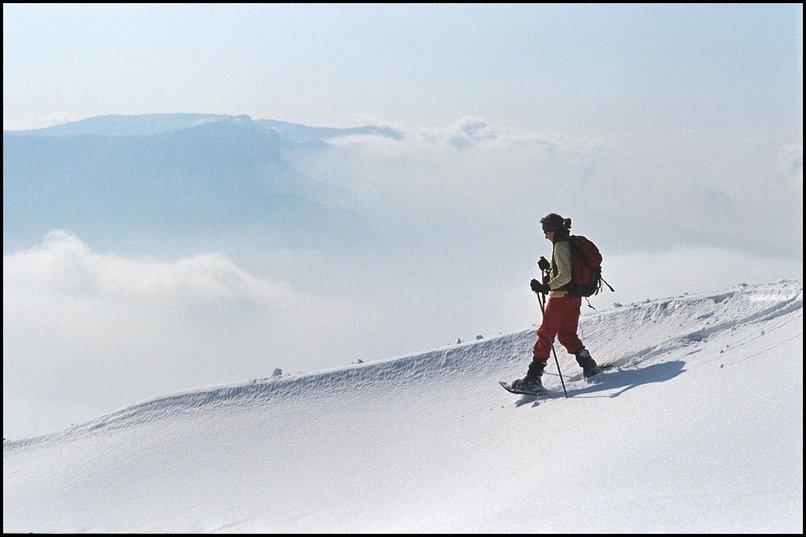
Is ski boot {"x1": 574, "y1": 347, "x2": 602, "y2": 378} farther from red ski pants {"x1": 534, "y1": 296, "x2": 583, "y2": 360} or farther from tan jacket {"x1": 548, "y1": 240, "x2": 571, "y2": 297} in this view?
tan jacket {"x1": 548, "y1": 240, "x2": 571, "y2": 297}

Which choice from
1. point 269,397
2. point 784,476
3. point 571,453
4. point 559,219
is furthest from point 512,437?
point 269,397

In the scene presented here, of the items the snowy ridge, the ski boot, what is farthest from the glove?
the snowy ridge

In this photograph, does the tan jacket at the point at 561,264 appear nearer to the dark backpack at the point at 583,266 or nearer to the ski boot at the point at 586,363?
the dark backpack at the point at 583,266

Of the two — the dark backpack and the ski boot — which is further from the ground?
the dark backpack

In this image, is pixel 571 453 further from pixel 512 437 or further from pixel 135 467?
pixel 135 467

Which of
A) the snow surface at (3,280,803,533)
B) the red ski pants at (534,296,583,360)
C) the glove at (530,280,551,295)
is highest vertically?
the glove at (530,280,551,295)

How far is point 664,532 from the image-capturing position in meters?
5.72

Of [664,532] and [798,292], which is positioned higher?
[798,292]

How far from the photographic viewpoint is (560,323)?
891cm

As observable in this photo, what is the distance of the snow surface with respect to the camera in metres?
6.40

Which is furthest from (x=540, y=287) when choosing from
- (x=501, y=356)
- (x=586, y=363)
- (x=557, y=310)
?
(x=501, y=356)

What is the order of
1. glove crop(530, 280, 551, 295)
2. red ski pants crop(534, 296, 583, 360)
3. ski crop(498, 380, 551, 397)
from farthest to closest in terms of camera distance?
ski crop(498, 380, 551, 397)
red ski pants crop(534, 296, 583, 360)
glove crop(530, 280, 551, 295)

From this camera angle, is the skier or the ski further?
the ski

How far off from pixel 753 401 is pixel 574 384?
217cm
